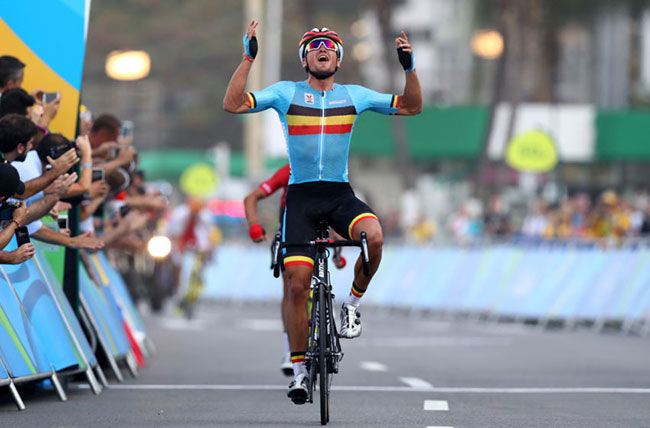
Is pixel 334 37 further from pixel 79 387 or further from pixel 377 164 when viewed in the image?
pixel 377 164

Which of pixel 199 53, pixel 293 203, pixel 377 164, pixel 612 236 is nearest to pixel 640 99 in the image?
pixel 377 164

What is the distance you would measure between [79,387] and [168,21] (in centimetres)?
6551

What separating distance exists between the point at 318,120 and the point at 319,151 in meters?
0.19

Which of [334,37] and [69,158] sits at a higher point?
[334,37]

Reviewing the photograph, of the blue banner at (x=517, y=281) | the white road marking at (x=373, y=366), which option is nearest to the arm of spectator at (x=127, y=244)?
the white road marking at (x=373, y=366)

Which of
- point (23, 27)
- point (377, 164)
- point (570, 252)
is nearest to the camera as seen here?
point (23, 27)

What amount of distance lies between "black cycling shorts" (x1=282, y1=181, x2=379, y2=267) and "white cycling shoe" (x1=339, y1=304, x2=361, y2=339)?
0.39 meters

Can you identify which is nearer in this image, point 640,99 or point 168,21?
point 640,99

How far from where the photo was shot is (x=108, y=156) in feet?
47.2

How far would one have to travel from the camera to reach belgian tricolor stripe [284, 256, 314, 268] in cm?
1060

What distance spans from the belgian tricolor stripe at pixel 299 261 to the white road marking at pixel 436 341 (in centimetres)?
883

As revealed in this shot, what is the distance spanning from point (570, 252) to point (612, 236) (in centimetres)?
118

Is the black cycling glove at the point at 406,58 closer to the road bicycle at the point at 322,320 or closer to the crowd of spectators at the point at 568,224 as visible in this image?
the road bicycle at the point at 322,320

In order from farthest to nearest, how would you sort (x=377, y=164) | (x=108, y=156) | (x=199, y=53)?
(x=199, y=53), (x=377, y=164), (x=108, y=156)
